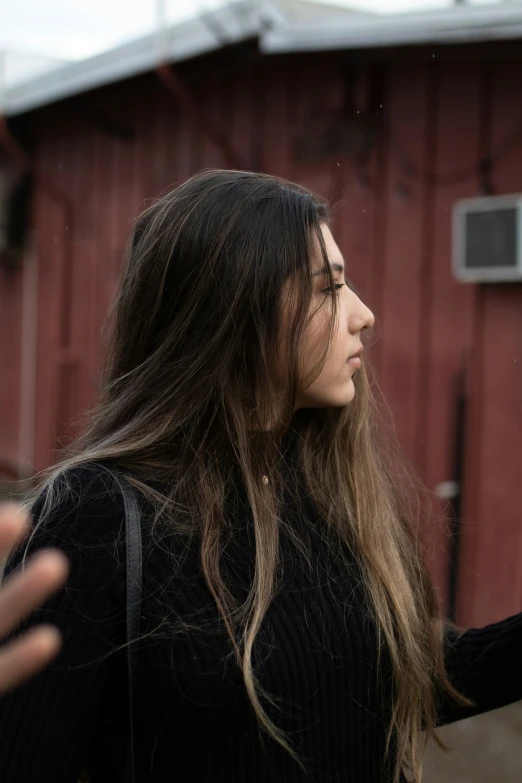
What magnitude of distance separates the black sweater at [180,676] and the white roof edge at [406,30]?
2.69m

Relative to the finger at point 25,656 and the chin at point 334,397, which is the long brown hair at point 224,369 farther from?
the finger at point 25,656

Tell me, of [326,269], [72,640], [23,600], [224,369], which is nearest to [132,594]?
[72,640]

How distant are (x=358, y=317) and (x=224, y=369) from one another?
26 cm

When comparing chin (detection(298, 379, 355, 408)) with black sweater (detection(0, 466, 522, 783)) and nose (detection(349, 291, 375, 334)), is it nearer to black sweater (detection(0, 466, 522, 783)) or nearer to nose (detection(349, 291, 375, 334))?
nose (detection(349, 291, 375, 334))

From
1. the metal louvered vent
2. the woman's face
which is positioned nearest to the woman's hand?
the woman's face

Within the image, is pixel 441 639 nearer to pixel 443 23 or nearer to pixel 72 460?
pixel 72 460

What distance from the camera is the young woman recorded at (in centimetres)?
114

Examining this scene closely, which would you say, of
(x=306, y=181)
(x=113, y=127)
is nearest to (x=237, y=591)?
(x=306, y=181)

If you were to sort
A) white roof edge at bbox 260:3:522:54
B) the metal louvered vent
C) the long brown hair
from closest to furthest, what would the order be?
the long brown hair, white roof edge at bbox 260:3:522:54, the metal louvered vent

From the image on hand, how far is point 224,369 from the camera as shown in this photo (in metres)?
1.36

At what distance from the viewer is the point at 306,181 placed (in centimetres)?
471

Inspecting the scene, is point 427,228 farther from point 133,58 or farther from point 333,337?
point 333,337

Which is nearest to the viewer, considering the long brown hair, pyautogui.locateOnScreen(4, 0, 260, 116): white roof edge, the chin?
the long brown hair

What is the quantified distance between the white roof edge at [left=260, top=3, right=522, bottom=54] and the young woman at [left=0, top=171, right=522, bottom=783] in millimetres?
2255
